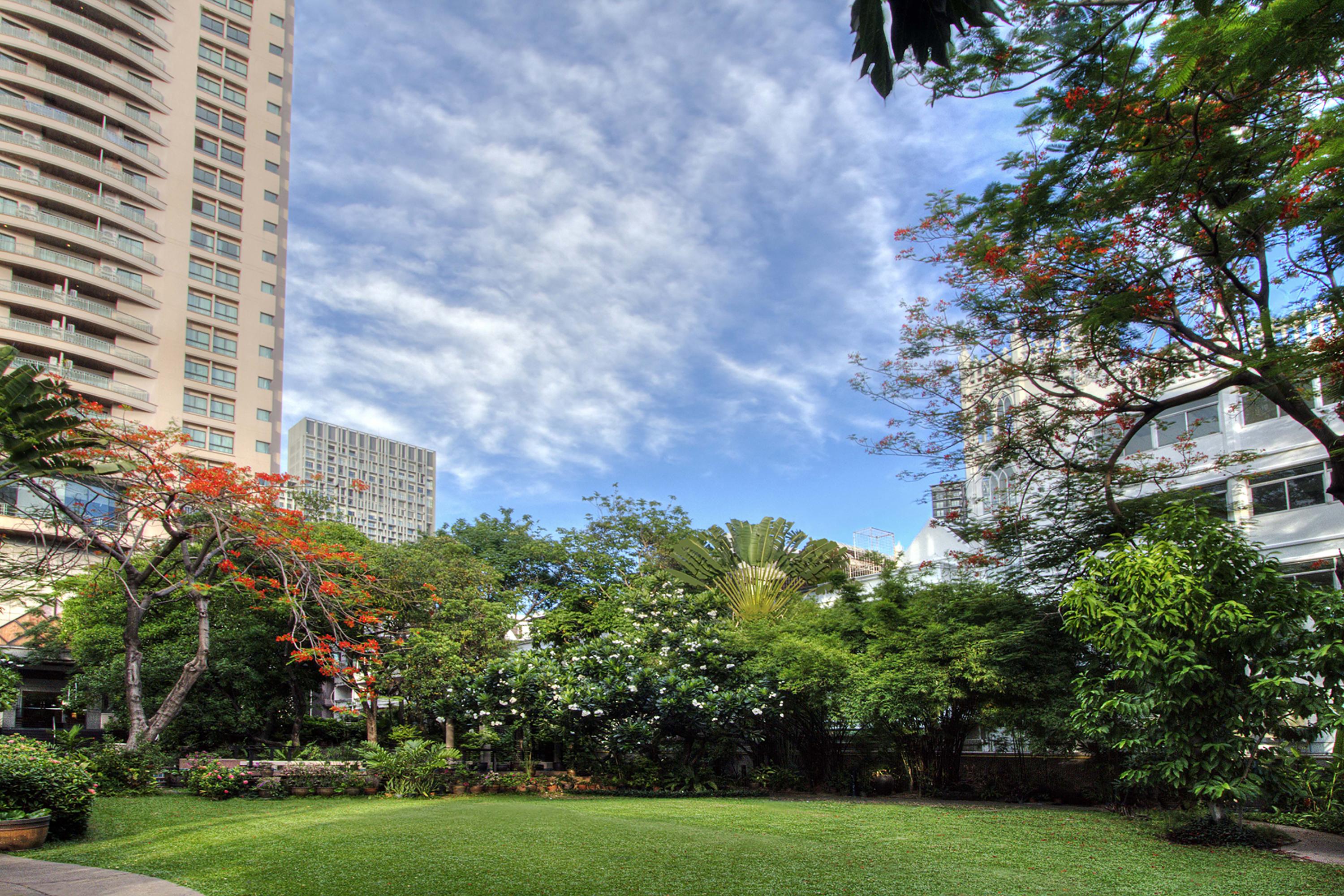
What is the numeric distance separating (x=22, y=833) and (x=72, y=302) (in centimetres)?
3790

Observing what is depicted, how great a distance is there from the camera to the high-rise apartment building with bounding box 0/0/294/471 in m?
36.9

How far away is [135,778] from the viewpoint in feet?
41.2

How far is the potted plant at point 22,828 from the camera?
7219mm

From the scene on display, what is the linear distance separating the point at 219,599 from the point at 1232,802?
19776 millimetres

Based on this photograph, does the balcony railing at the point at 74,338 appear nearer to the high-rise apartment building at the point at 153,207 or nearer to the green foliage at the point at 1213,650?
the high-rise apartment building at the point at 153,207

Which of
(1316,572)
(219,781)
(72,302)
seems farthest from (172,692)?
(72,302)

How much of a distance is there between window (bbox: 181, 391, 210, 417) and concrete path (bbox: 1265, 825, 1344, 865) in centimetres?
4365

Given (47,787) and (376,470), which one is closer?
(47,787)

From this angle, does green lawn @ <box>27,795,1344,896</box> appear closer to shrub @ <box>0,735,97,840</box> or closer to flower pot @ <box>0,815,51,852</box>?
flower pot @ <box>0,815,51,852</box>

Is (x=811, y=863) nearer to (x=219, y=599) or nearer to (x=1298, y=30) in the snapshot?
(x=1298, y=30)

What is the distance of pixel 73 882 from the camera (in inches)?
233

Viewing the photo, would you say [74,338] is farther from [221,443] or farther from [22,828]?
[22,828]

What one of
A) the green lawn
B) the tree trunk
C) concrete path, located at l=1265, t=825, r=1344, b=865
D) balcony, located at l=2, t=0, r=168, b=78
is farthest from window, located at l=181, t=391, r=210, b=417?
concrete path, located at l=1265, t=825, r=1344, b=865

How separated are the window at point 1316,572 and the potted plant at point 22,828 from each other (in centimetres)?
2034
